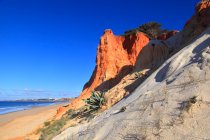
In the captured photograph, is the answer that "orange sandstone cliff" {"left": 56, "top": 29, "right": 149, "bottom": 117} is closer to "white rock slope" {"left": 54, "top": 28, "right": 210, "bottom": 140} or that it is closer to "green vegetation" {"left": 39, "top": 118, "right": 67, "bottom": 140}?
A: "green vegetation" {"left": 39, "top": 118, "right": 67, "bottom": 140}

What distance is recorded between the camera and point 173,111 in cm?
553

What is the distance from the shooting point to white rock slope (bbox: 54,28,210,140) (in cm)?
495

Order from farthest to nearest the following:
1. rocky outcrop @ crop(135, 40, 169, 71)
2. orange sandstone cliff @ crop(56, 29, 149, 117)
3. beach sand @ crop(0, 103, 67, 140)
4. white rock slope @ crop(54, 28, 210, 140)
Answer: orange sandstone cliff @ crop(56, 29, 149, 117) < beach sand @ crop(0, 103, 67, 140) < rocky outcrop @ crop(135, 40, 169, 71) < white rock slope @ crop(54, 28, 210, 140)

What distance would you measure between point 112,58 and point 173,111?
2573cm

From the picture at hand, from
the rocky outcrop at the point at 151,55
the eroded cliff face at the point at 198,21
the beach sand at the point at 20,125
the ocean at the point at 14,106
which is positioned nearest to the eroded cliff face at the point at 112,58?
the beach sand at the point at 20,125

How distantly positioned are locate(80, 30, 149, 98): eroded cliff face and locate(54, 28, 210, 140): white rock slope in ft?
59.3

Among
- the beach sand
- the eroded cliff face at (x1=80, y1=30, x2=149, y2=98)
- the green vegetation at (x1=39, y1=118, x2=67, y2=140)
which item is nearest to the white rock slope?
the green vegetation at (x1=39, y1=118, x2=67, y2=140)

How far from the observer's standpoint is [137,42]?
33969mm

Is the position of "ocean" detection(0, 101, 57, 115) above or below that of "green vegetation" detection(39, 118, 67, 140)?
above

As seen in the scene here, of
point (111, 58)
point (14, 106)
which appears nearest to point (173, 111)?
point (111, 58)

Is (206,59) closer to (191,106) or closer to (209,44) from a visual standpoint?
(209,44)

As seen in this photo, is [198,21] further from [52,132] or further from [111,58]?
[111,58]

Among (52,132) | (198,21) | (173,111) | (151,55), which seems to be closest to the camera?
(173,111)

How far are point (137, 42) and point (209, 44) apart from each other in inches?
1051
